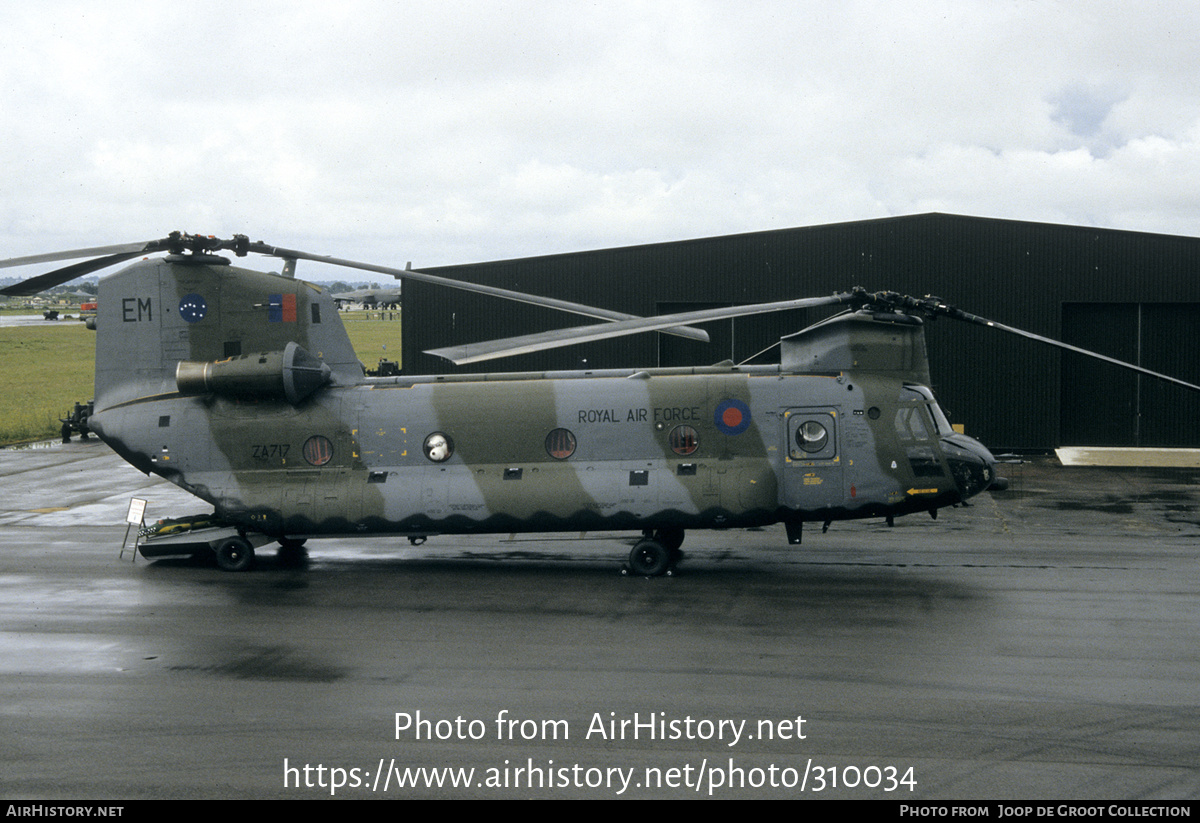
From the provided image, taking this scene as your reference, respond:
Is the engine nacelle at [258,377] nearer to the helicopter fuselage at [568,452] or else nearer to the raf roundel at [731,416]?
the helicopter fuselage at [568,452]

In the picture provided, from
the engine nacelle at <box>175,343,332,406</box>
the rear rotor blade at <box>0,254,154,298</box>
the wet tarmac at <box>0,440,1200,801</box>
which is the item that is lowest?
the wet tarmac at <box>0,440,1200,801</box>

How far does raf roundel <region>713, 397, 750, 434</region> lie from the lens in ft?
46.6

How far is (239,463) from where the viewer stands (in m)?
14.9

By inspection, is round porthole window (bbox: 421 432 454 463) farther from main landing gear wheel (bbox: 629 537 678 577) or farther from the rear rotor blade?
the rear rotor blade

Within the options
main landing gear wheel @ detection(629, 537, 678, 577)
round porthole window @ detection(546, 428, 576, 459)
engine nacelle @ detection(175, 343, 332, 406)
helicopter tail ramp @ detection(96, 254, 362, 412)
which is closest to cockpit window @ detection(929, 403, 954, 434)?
main landing gear wheel @ detection(629, 537, 678, 577)

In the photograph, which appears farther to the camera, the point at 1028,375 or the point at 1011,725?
the point at 1028,375

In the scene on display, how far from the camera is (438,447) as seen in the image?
14.6m

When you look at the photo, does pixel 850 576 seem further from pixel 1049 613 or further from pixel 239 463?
pixel 239 463

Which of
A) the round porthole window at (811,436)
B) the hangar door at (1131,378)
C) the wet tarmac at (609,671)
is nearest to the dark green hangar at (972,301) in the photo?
the hangar door at (1131,378)

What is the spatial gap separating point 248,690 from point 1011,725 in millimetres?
7105

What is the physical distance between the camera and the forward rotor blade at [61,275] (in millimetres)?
13166

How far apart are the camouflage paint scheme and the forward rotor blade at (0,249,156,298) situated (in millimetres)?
908
